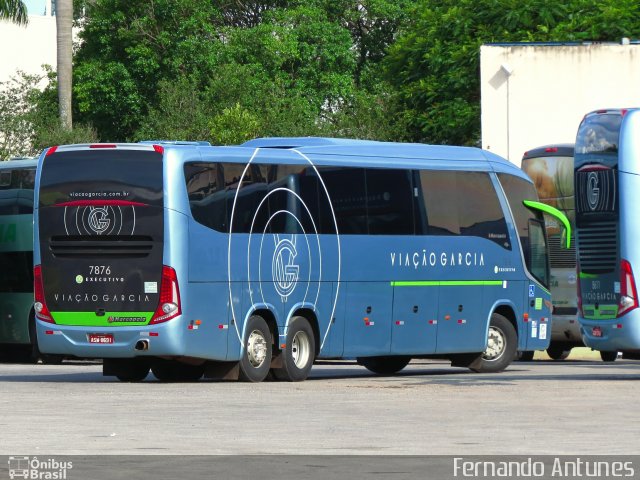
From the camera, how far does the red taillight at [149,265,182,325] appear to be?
22.8 metres

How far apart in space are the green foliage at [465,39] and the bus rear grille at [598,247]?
2902 cm

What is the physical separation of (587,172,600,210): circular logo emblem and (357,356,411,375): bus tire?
17.5 ft

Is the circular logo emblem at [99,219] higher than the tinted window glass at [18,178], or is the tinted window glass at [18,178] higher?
the tinted window glass at [18,178]

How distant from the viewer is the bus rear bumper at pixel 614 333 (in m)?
23.0

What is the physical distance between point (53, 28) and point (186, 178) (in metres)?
62.9

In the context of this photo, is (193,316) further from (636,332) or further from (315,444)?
(315,444)

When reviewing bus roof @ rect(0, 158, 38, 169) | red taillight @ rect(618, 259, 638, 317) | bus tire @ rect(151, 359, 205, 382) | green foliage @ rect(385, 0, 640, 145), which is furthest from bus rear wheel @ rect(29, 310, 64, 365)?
green foliage @ rect(385, 0, 640, 145)

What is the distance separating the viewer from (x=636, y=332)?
23.0 meters

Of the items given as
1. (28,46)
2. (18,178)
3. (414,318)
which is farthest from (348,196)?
(28,46)

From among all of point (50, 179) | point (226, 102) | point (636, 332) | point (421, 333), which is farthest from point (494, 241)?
point (226, 102)

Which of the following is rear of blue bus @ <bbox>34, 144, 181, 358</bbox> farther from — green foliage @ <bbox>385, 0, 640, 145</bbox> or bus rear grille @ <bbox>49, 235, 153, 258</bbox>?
green foliage @ <bbox>385, 0, 640, 145</bbox>

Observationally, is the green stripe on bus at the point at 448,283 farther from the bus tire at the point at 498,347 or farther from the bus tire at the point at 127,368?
the bus tire at the point at 127,368

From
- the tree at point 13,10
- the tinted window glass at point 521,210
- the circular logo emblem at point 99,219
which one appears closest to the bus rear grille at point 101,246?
the circular logo emblem at point 99,219

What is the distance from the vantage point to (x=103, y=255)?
23078 millimetres
